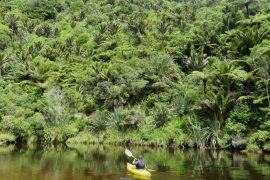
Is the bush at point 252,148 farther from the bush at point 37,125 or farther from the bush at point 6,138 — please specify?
the bush at point 6,138

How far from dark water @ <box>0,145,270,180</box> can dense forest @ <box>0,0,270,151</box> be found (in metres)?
3.70

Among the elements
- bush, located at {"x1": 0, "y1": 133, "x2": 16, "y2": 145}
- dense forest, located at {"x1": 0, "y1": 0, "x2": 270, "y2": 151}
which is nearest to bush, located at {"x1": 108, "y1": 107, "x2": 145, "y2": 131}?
dense forest, located at {"x1": 0, "y1": 0, "x2": 270, "y2": 151}

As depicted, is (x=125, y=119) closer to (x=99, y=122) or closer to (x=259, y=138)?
(x=99, y=122)

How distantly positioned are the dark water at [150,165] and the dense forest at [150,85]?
3.70 meters

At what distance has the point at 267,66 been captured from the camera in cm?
2725

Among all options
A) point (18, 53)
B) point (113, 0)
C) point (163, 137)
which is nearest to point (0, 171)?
point (163, 137)

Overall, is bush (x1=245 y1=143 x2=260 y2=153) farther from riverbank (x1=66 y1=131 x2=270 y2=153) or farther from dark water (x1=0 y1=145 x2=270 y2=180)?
dark water (x1=0 y1=145 x2=270 y2=180)

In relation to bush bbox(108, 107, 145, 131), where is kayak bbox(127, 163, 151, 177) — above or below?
below

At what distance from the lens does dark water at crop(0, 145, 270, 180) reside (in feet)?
56.9

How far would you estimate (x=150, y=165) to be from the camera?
68.7 feet

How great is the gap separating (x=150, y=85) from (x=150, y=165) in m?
17.0

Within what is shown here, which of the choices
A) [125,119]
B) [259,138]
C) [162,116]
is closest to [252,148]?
[259,138]

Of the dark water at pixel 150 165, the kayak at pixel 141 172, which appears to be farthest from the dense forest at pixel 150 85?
the kayak at pixel 141 172

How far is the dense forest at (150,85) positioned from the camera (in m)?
28.6
